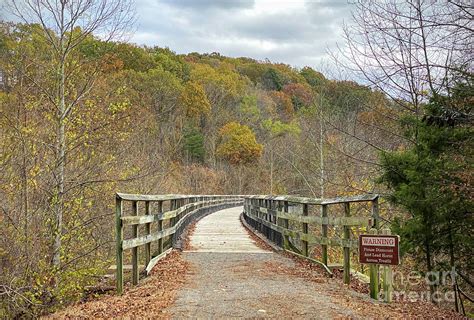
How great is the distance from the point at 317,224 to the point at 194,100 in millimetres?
44601

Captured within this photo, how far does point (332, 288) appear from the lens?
6.77 metres

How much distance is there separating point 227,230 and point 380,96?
24.2 ft

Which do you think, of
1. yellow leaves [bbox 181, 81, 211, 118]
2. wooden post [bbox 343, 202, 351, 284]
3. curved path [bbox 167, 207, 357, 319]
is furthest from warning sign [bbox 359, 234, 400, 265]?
yellow leaves [bbox 181, 81, 211, 118]

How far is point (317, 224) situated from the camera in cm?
847

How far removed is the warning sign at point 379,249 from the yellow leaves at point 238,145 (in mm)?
46596

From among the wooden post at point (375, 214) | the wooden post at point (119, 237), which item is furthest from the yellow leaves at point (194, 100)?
the wooden post at point (375, 214)

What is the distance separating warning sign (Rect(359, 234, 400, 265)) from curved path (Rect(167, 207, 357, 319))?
2.31ft

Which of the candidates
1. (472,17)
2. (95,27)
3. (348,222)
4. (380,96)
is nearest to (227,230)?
(380,96)

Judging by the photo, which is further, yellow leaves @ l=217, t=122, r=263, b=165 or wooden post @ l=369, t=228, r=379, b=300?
yellow leaves @ l=217, t=122, r=263, b=165

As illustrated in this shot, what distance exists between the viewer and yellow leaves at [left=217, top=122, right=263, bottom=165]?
173 feet

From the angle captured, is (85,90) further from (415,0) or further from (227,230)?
(227,230)

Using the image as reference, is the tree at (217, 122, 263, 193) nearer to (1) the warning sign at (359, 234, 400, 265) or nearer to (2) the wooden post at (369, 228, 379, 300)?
(2) the wooden post at (369, 228, 379, 300)

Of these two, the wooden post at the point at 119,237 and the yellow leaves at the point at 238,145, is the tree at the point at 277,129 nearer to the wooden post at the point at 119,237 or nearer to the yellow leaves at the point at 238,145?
the yellow leaves at the point at 238,145

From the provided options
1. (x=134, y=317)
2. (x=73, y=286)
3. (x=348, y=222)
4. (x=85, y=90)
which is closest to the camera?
(x=134, y=317)
